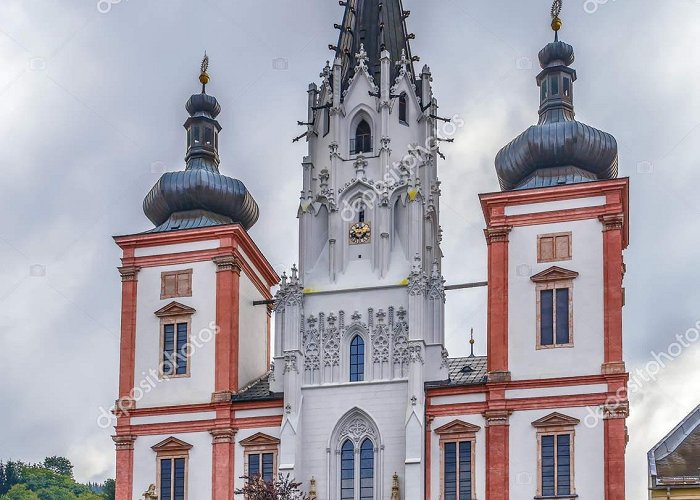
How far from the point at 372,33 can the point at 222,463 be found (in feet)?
53.0

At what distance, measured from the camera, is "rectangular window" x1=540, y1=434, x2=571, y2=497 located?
54.2 m

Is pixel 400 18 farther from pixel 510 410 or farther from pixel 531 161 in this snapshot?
pixel 510 410

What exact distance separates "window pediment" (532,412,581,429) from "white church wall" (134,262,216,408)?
424 inches

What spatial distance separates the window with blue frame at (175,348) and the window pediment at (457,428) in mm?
8824

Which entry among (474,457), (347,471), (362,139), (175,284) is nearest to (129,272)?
(175,284)

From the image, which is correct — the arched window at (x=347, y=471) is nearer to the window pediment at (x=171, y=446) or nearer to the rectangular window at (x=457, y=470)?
the rectangular window at (x=457, y=470)

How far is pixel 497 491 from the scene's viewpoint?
5456cm

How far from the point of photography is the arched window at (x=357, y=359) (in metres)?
57.4

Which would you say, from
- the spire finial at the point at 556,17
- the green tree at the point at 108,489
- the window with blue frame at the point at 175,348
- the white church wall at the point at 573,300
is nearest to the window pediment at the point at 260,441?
the window with blue frame at the point at 175,348

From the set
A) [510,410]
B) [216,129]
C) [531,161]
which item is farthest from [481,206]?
[216,129]

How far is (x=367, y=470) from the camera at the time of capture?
5634 cm

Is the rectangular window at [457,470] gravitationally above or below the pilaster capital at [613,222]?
below

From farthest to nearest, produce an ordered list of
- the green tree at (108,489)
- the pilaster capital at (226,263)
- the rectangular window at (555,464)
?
the green tree at (108,489) → the pilaster capital at (226,263) → the rectangular window at (555,464)

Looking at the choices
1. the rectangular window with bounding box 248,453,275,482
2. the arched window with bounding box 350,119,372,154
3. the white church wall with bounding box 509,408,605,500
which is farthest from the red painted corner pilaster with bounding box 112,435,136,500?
the white church wall with bounding box 509,408,605,500
